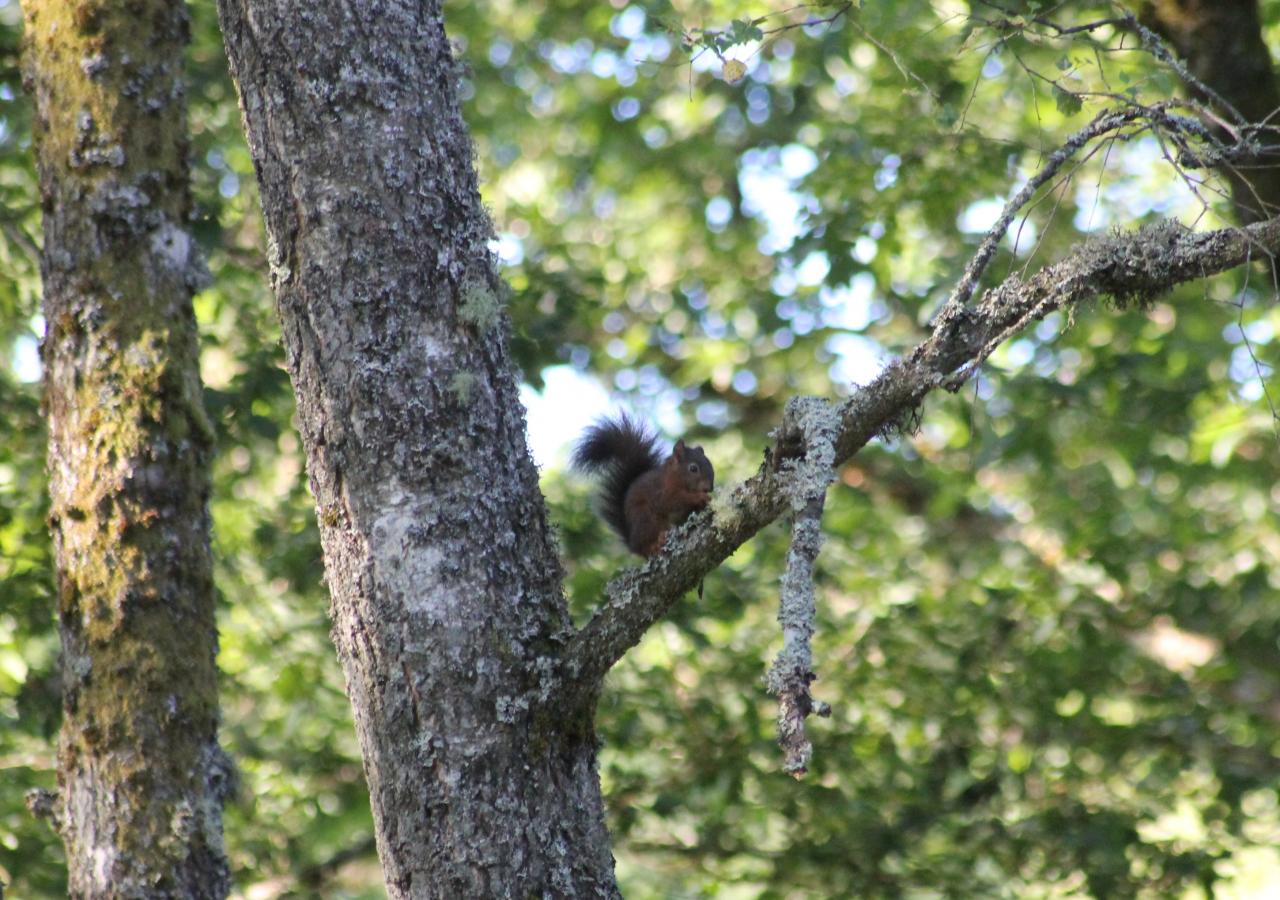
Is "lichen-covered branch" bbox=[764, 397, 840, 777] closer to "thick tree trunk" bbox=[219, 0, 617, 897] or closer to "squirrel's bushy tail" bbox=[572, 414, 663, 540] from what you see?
"thick tree trunk" bbox=[219, 0, 617, 897]

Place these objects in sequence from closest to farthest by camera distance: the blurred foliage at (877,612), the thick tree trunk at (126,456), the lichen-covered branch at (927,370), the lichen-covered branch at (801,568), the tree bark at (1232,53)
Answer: the lichen-covered branch at (801,568)
the lichen-covered branch at (927,370)
the thick tree trunk at (126,456)
the tree bark at (1232,53)
the blurred foliage at (877,612)

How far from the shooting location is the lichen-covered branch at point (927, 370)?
1.64m

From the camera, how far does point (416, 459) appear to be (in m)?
1.74

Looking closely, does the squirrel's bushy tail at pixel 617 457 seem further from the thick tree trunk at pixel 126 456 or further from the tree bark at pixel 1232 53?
the tree bark at pixel 1232 53

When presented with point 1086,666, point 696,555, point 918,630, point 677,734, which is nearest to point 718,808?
point 677,734

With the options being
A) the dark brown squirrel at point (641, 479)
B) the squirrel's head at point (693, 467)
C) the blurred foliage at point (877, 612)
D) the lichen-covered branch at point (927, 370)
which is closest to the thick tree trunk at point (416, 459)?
the lichen-covered branch at point (927, 370)

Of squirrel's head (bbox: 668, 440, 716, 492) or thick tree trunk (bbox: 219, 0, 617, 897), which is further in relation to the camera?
squirrel's head (bbox: 668, 440, 716, 492)

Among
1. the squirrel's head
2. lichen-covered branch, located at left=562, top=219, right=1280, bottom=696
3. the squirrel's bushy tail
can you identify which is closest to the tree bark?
the squirrel's head

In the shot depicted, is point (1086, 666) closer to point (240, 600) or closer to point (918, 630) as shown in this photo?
point (918, 630)

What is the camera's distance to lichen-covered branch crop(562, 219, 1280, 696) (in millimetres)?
1640

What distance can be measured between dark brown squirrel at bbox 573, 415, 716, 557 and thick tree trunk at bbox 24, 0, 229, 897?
1.11 metres

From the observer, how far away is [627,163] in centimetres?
739

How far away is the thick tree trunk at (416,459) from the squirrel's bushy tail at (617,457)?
69.1 inches

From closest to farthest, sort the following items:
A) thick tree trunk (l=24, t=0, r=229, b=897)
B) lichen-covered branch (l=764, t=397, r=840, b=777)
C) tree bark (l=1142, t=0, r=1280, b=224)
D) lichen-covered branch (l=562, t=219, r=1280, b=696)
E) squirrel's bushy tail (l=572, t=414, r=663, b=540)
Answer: lichen-covered branch (l=764, t=397, r=840, b=777) → lichen-covered branch (l=562, t=219, r=1280, b=696) → thick tree trunk (l=24, t=0, r=229, b=897) → tree bark (l=1142, t=0, r=1280, b=224) → squirrel's bushy tail (l=572, t=414, r=663, b=540)
